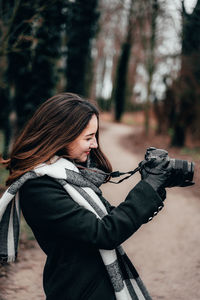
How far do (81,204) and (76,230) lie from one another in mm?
147

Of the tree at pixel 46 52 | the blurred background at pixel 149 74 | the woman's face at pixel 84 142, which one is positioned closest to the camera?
the woman's face at pixel 84 142

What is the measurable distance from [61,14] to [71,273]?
4469 mm

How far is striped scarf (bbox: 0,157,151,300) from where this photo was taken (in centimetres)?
163

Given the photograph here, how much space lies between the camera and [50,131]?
1699 millimetres

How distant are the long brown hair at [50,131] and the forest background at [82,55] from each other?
3150 millimetres

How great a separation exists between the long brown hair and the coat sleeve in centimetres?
13

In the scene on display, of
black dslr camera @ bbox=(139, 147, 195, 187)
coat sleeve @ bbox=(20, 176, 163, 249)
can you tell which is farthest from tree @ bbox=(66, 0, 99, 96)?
coat sleeve @ bbox=(20, 176, 163, 249)

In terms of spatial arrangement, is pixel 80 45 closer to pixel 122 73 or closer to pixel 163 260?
pixel 163 260

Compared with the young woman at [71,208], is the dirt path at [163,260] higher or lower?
lower

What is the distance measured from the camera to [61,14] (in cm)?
526

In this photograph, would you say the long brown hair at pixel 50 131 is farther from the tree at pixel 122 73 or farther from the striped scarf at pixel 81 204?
the tree at pixel 122 73

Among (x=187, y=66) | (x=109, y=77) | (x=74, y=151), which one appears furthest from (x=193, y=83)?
(x=109, y=77)

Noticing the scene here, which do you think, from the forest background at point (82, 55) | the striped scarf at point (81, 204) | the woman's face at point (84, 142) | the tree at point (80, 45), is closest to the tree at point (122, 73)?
the forest background at point (82, 55)

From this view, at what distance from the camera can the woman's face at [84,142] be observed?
5.77ft
